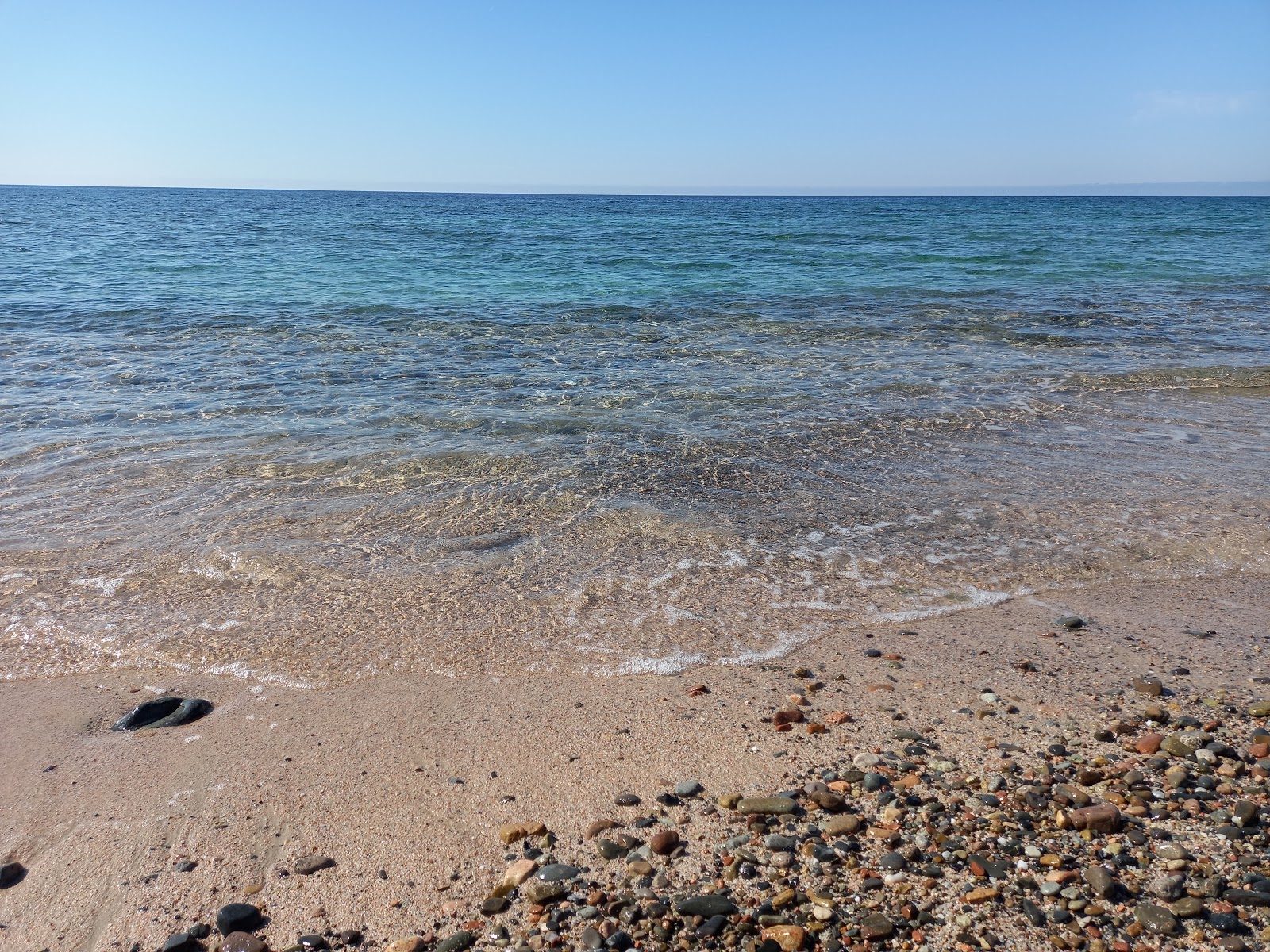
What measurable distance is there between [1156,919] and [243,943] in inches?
91.1

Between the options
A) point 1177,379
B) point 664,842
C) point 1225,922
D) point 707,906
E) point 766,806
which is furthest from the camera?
point 1177,379

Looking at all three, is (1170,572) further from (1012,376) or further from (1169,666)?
(1012,376)

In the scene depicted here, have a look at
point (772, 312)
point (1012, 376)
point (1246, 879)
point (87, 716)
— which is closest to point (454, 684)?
point (87, 716)

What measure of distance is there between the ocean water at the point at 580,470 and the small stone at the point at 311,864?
3.64 ft

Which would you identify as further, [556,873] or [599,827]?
[599,827]

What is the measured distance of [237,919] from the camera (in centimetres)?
229

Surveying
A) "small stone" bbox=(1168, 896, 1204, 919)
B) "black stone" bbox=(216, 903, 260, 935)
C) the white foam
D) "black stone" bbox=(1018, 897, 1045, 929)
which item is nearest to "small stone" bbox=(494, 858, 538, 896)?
"black stone" bbox=(216, 903, 260, 935)

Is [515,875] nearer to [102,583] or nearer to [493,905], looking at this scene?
[493,905]

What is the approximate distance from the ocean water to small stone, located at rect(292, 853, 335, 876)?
3.64 feet

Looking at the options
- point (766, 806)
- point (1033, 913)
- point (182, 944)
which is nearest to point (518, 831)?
point (766, 806)

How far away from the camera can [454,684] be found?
3.53 m

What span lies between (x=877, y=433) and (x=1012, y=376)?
308 centimetres

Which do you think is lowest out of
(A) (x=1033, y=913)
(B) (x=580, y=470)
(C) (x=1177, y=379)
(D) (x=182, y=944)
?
(D) (x=182, y=944)

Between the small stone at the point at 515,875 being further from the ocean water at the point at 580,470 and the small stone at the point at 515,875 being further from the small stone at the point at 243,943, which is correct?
the ocean water at the point at 580,470
